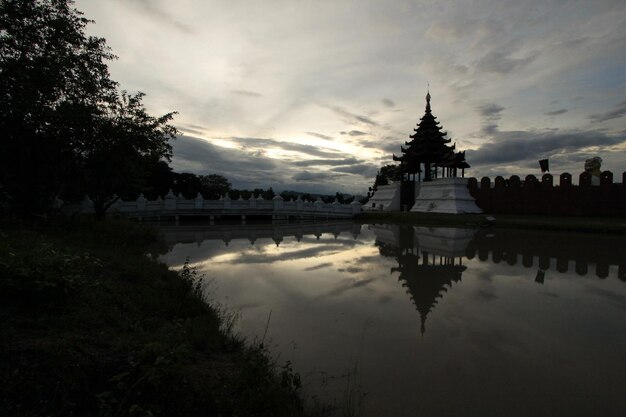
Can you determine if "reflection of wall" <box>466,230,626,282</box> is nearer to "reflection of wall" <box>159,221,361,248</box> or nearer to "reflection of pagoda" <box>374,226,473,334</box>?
"reflection of pagoda" <box>374,226,473,334</box>

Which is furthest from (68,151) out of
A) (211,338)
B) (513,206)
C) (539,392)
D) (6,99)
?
(513,206)

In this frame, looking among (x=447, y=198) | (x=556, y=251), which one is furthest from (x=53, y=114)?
(x=447, y=198)

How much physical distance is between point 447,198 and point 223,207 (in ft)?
65.3

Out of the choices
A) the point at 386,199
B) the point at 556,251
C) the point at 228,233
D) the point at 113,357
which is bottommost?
the point at 228,233

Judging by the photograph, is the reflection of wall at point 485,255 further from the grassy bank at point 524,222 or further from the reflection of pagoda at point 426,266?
the grassy bank at point 524,222

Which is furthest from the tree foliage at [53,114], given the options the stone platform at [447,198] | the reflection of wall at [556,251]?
the stone platform at [447,198]

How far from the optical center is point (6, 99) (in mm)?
9070

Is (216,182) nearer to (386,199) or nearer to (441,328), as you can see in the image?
(386,199)

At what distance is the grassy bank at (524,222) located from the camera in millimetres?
20169

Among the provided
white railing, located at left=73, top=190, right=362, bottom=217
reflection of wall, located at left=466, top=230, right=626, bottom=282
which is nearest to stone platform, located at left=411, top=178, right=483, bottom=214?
white railing, located at left=73, top=190, right=362, bottom=217

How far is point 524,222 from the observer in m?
23.5

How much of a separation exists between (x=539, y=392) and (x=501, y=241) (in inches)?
551

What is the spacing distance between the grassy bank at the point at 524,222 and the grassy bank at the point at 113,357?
22.0 meters

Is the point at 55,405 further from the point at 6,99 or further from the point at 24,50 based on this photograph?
the point at 24,50
